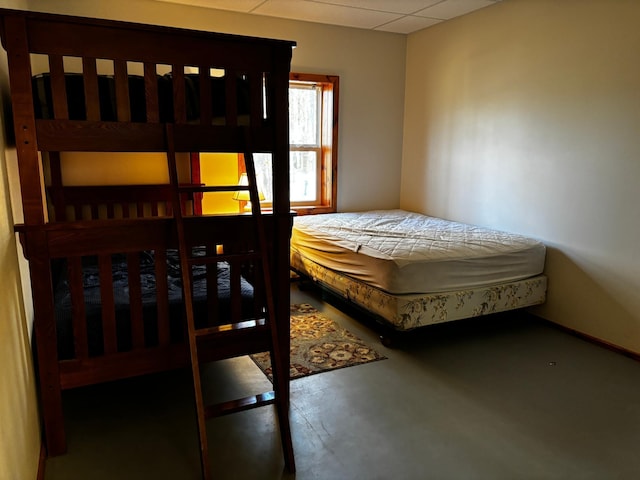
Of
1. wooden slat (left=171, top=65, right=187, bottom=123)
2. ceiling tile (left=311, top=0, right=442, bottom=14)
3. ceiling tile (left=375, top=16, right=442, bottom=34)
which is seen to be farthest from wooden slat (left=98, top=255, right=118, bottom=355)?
ceiling tile (left=375, top=16, right=442, bottom=34)

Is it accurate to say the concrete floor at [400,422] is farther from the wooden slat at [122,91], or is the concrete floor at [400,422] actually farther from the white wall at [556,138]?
the wooden slat at [122,91]

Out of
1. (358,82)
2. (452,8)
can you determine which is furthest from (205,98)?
(358,82)

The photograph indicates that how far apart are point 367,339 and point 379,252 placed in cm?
67

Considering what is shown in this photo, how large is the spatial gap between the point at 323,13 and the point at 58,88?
3.10 m

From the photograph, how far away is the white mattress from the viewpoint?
10.4ft

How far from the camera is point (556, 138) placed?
3.65 meters

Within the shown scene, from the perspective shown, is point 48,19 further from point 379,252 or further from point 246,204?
point 246,204

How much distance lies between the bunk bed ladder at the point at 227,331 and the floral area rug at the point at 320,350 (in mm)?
681

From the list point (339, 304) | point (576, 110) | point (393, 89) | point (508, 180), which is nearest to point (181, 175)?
point (339, 304)

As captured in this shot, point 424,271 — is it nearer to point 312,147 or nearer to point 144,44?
point 144,44

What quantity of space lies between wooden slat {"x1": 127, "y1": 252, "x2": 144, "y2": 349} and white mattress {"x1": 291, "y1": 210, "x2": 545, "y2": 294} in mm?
1626

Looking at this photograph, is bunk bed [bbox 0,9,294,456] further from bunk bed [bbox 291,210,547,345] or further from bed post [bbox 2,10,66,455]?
bunk bed [bbox 291,210,547,345]

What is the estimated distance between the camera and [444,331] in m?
3.63

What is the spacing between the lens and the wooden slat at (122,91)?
80.1 inches
